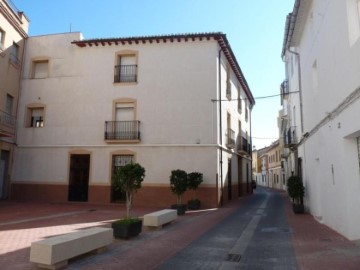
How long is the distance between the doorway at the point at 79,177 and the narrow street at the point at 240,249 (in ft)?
33.4

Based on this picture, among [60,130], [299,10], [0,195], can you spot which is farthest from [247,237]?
[0,195]

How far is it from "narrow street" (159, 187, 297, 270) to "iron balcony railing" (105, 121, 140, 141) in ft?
28.1

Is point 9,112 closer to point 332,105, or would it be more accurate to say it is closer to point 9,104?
point 9,104

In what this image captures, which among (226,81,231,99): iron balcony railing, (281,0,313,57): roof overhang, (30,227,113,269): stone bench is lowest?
(30,227,113,269): stone bench

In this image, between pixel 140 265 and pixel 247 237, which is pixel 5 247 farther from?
pixel 247 237

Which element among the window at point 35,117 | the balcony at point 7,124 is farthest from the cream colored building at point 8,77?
the window at point 35,117

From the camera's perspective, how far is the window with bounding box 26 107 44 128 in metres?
20.8

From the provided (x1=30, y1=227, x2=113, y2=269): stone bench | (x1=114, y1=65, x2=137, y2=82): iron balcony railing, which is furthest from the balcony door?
(x1=30, y1=227, x2=113, y2=269): stone bench

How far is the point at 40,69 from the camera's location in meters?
21.4

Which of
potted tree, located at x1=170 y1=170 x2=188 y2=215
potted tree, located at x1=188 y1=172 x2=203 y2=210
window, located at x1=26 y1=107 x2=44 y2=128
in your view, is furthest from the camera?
window, located at x1=26 y1=107 x2=44 y2=128

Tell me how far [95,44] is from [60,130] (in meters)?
5.38

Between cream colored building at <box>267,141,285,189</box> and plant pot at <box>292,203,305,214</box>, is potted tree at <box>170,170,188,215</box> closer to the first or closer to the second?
plant pot at <box>292,203,305,214</box>

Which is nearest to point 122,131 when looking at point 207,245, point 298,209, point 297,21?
point 298,209

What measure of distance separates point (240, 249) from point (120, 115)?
13.1 metres
